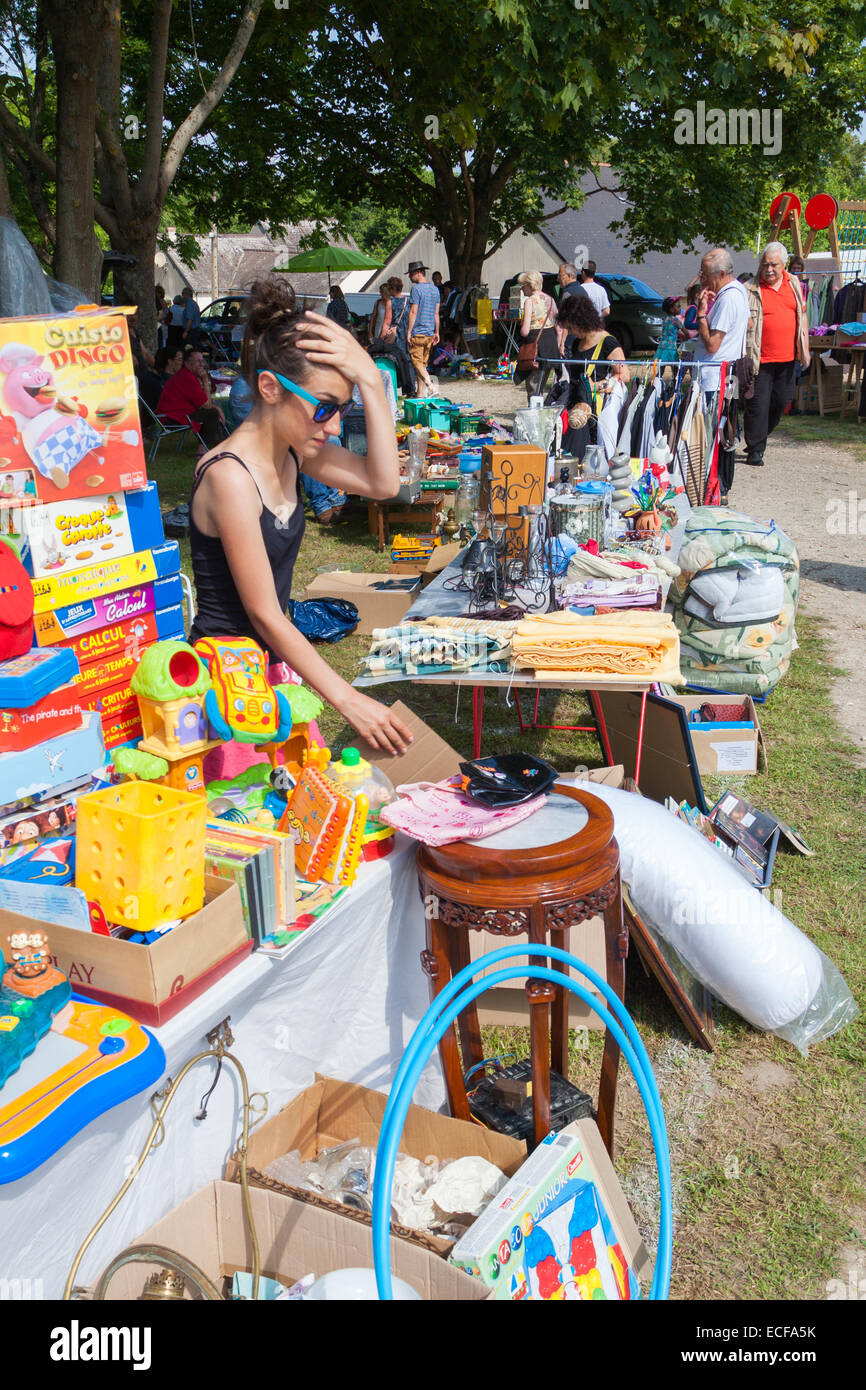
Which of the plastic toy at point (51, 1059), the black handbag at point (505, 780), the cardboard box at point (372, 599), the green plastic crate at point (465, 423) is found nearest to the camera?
the plastic toy at point (51, 1059)

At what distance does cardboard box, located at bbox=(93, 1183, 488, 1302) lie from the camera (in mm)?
1715

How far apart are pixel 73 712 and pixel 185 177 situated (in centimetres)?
2094

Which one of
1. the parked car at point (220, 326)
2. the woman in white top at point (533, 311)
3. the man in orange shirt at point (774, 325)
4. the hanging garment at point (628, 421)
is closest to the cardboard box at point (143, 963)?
the hanging garment at point (628, 421)

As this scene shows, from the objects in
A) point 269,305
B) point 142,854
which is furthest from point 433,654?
point 142,854

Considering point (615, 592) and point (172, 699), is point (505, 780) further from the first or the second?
point (615, 592)

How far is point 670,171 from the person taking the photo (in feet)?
73.0

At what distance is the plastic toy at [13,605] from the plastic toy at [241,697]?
1.12 ft

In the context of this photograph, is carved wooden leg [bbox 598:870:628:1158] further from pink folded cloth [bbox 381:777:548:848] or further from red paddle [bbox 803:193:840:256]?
red paddle [bbox 803:193:840:256]

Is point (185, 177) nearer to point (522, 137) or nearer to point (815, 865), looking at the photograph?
point (522, 137)

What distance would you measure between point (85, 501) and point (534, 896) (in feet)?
4.24

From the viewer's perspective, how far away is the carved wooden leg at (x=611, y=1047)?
2230 mm

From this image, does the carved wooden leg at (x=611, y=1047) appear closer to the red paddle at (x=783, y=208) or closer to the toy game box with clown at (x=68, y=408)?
the toy game box with clown at (x=68, y=408)

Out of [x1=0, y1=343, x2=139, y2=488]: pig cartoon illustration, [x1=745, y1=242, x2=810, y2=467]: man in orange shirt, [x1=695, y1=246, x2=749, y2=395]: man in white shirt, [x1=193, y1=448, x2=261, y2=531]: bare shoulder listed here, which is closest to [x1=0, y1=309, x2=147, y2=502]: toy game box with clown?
[x1=0, y1=343, x2=139, y2=488]: pig cartoon illustration

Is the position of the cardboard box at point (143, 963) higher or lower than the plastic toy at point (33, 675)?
lower
